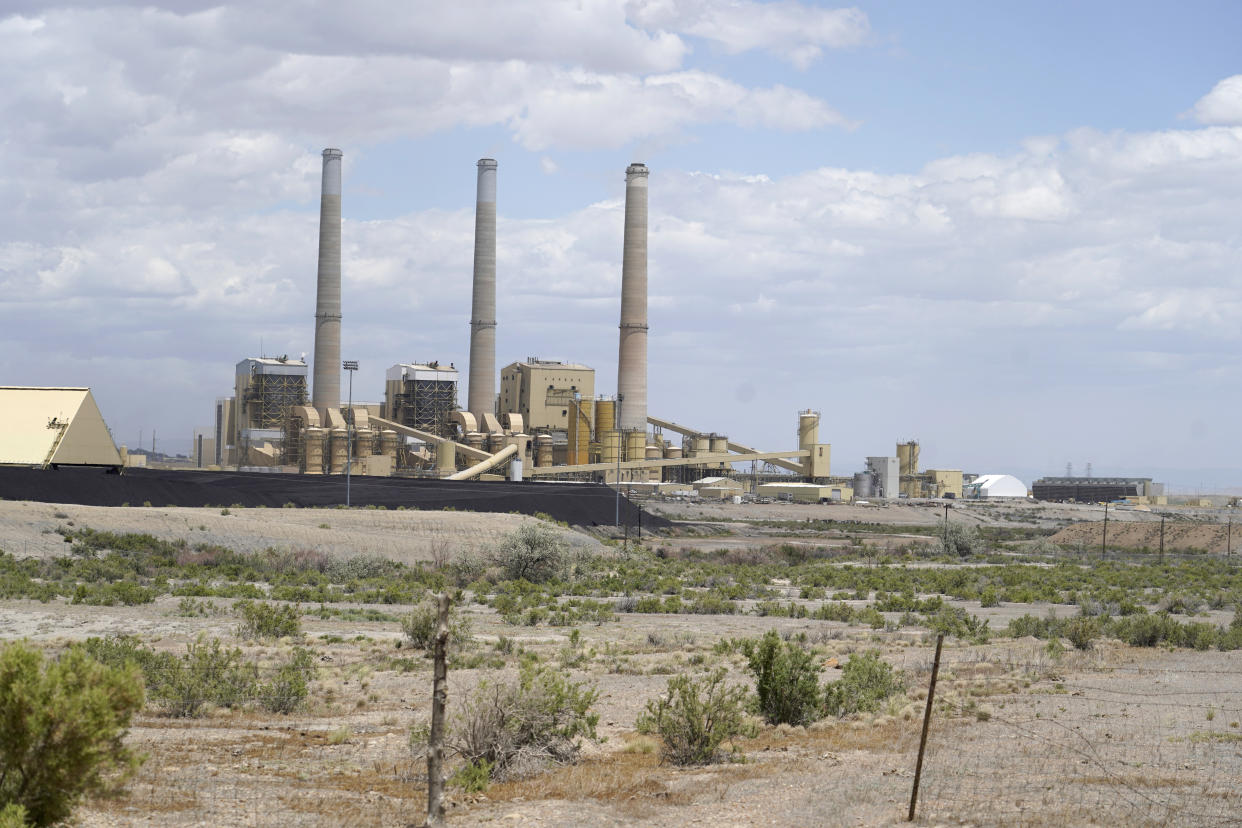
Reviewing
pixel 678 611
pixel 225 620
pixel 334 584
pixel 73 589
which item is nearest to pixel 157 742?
pixel 225 620

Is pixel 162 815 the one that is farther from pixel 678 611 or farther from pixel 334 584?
pixel 334 584

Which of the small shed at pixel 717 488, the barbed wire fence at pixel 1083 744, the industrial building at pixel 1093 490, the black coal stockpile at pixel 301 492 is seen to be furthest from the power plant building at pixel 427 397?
the industrial building at pixel 1093 490

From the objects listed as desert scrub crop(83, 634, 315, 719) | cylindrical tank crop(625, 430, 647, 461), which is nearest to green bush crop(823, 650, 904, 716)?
desert scrub crop(83, 634, 315, 719)

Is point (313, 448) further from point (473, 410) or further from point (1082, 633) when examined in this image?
point (1082, 633)

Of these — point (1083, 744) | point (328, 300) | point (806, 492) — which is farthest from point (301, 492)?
point (806, 492)

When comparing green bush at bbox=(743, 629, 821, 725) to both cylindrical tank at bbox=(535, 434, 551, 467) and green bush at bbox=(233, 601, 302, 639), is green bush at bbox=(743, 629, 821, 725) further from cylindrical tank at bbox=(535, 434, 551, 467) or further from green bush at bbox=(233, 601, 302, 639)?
cylindrical tank at bbox=(535, 434, 551, 467)
